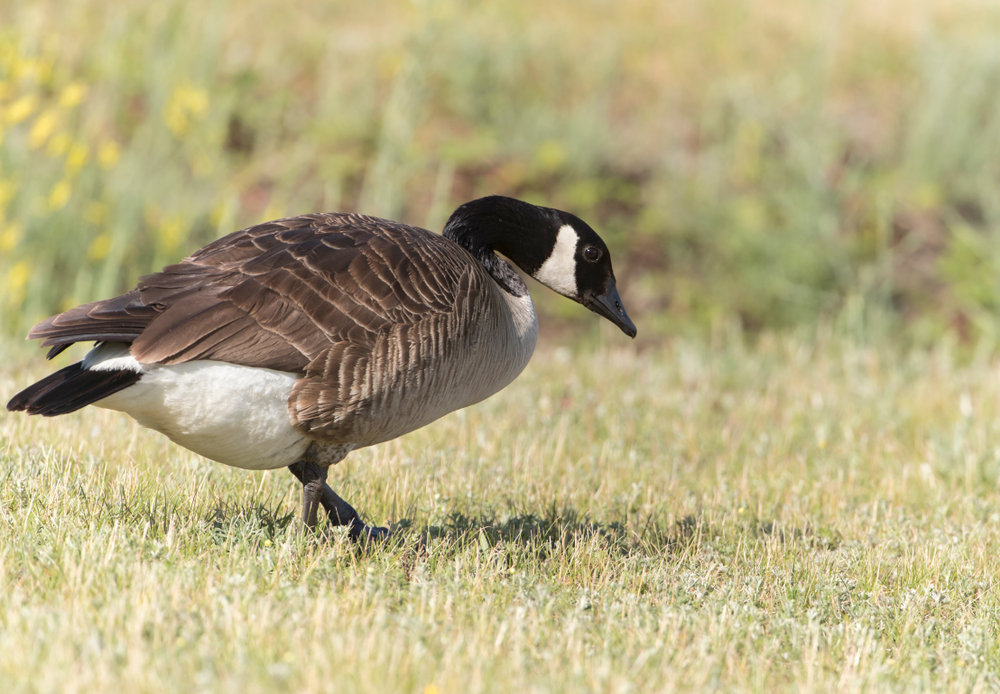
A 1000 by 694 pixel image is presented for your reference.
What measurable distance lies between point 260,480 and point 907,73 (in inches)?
475

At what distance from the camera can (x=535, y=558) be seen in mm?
4453

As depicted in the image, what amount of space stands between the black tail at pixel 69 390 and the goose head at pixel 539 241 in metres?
1.82

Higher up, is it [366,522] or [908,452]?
[908,452]

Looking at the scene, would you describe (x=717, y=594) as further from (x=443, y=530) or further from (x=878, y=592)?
(x=443, y=530)

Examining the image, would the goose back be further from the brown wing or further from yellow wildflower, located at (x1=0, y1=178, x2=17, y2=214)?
yellow wildflower, located at (x1=0, y1=178, x2=17, y2=214)

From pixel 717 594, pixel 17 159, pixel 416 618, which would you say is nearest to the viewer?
pixel 416 618

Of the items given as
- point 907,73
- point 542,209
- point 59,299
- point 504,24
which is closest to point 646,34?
point 504,24

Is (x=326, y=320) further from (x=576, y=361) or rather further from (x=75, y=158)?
(x=576, y=361)

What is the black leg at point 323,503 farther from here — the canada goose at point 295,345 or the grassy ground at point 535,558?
the grassy ground at point 535,558

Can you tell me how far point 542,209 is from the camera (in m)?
5.23

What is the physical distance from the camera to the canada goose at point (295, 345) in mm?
3881

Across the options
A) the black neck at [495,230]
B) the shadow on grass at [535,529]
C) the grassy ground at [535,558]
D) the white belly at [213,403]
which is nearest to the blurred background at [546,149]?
the grassy ground at [535,558]

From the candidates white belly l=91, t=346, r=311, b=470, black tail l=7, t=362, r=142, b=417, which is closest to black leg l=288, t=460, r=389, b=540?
white belly l=91, t=346, r=311, b=470

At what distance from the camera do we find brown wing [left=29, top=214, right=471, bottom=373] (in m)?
3.89
